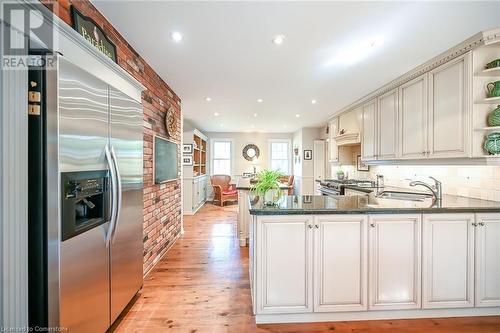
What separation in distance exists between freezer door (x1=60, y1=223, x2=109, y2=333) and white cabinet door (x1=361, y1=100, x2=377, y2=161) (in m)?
3.84

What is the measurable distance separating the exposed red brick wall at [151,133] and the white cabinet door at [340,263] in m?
1.90

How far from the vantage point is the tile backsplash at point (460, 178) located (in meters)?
2.31

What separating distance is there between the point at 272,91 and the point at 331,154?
2.66 metres

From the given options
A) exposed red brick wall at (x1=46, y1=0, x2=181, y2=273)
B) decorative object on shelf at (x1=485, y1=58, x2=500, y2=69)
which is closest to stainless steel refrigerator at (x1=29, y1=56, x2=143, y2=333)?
exposed red brick wall at (x1=46, y1=0, x2=181, y2=273)

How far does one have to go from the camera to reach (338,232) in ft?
6.28

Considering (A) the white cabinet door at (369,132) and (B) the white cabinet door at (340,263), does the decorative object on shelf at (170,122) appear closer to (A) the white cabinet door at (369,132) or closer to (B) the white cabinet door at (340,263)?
(B) the white cabinet door at (340,263)

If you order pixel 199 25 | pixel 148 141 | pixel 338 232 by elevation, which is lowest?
pixel 338 232

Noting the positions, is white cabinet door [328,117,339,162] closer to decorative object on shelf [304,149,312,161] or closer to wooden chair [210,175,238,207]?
decorative object on shelf [304,149,312,161]

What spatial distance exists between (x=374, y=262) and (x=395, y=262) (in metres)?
0.18

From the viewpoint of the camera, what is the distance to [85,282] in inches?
55.5

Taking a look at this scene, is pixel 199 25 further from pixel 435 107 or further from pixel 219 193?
pixel 219 193

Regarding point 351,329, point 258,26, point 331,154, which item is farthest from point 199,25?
point 331,154

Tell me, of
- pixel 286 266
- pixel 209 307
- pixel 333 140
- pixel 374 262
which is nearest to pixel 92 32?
pixel 286 266

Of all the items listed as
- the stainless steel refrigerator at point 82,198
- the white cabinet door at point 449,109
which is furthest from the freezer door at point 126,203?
the white cabinet door at point 449,109
